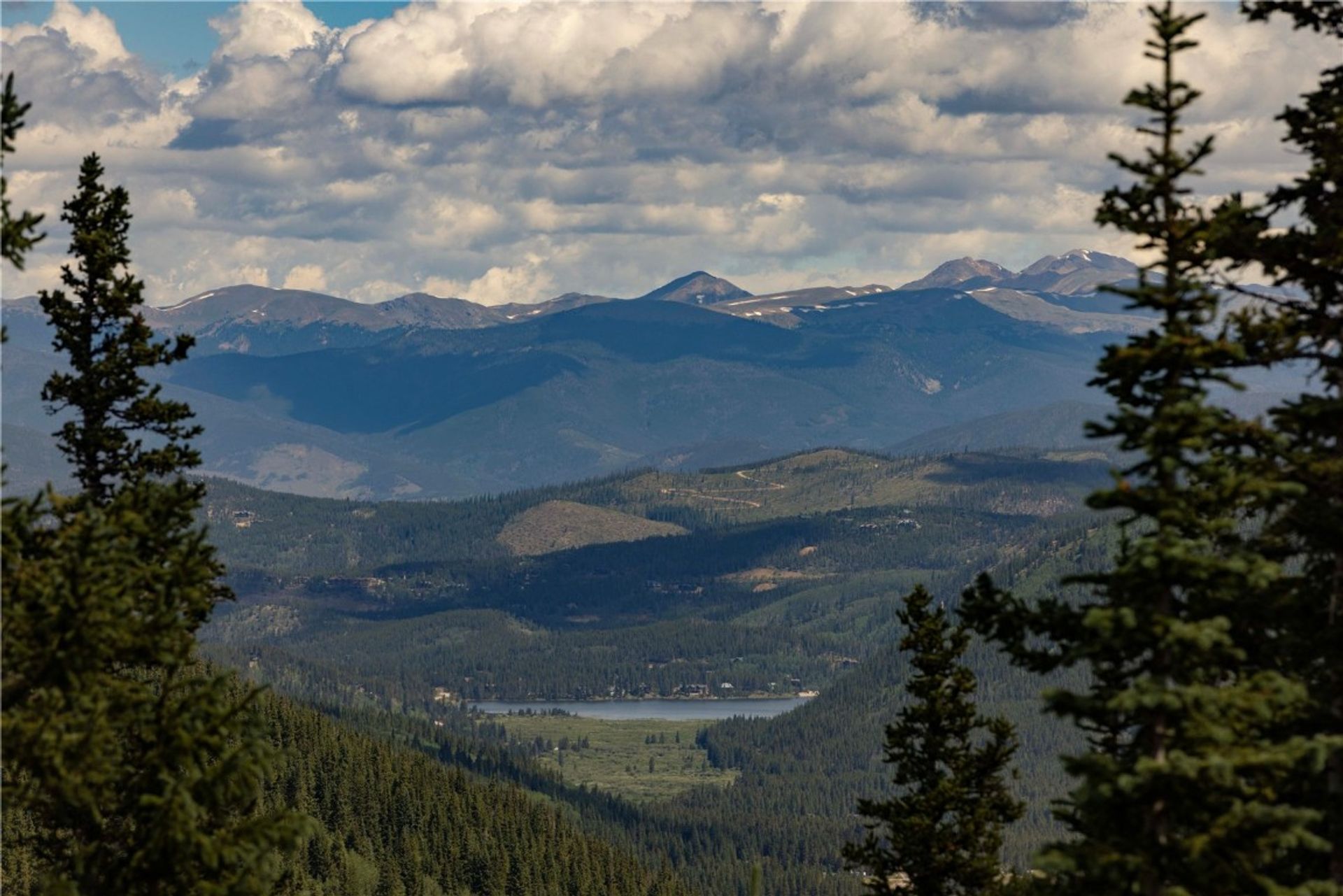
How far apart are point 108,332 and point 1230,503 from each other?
3226cm

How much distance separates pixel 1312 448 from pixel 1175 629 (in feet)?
24.7

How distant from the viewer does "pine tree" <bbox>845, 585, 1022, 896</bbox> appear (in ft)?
173

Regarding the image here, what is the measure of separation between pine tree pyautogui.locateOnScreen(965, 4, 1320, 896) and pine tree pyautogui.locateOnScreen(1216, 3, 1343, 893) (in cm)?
90

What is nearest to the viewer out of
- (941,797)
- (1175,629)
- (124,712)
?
(1175,629)

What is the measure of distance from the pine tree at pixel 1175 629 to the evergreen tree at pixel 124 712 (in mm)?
16016

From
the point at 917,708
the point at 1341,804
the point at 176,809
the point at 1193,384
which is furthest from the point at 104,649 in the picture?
the point at 917,708

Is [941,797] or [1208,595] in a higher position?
[1208,595]

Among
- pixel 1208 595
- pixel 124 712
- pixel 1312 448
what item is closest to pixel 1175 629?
pixel 1208 595

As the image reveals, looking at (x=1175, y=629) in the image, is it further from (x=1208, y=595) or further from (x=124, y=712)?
(x=124, y=712)

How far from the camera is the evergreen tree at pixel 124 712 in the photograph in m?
32.8

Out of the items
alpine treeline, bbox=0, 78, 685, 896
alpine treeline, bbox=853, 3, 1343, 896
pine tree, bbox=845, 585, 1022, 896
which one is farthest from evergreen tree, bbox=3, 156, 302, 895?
pine tree, bbox=845, 585, 1022, 896

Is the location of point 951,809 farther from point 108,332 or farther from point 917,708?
point 108,332

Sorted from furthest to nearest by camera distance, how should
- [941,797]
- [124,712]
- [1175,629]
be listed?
1. [941,797]
2. [124,712]
3. [1175,629]

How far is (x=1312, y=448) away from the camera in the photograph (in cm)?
3688
